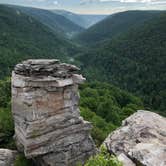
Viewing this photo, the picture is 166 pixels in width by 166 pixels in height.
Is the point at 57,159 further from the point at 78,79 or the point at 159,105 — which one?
the point at 159,105

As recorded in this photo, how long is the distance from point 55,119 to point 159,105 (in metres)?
102

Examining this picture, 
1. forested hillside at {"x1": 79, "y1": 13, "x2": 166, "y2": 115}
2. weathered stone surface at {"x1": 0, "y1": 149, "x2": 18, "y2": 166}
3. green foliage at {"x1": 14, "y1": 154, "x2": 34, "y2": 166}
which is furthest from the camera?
forested hillside at {"x1": 79, "y1": 13, "x2": 166, "y2": 115}

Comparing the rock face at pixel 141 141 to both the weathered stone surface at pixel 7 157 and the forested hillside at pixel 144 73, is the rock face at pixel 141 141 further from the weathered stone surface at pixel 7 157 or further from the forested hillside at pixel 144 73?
the forested hillside at pixel 144 73

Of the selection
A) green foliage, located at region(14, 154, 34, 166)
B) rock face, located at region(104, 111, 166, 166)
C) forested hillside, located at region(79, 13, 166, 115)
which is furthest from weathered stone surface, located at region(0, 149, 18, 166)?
forested hillside, located at region(79, 13, 166, 115)

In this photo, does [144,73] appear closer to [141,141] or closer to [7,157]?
[7,157]

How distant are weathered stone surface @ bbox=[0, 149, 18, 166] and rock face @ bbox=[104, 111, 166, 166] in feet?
49.4

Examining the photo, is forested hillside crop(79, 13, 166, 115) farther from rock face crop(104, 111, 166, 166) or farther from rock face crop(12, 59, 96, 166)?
rock face crop(104, 111, 166, 166)

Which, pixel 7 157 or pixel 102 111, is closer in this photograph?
pixel 7 157

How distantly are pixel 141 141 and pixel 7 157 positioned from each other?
17681 millimetres

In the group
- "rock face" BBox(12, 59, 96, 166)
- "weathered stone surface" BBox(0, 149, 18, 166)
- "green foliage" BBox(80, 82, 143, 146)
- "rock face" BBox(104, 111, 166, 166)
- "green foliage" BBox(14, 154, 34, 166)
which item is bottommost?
"green foliage" BBox(80, 82, 143, 146)

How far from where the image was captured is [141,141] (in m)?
19.6

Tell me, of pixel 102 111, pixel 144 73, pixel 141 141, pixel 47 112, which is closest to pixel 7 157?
pixel 47 112

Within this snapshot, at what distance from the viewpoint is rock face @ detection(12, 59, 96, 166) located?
32.2m

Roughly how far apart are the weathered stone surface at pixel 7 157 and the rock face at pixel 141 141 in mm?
15070
